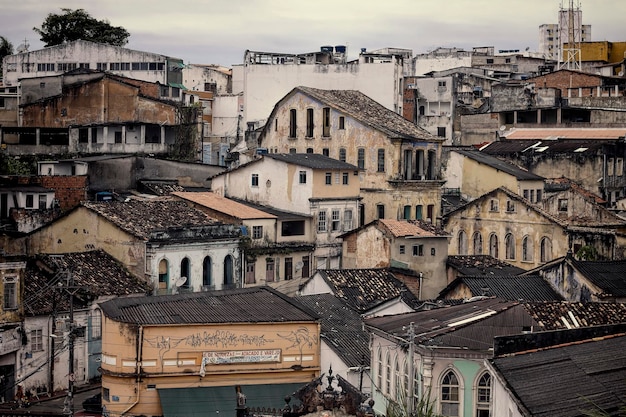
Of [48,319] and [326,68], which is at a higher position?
[326,68]

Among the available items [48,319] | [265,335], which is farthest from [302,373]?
[48,319]

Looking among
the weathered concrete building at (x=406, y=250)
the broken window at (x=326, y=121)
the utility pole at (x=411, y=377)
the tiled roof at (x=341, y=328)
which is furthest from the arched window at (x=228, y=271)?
the utility pole at (x=411, y=377)

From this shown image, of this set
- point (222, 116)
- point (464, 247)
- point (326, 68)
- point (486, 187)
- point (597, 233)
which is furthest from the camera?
point (222, 116)

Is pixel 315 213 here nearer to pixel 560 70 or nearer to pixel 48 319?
pixel 48 319

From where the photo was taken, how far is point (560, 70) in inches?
4033

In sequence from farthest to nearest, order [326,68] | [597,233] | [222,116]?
1. [222,116]
2. [326,68]
3. [597,233]

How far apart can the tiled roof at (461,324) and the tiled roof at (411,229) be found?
1955 centimetres

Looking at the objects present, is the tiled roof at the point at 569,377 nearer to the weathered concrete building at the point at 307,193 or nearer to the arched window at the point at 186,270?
the arched window at the point at 186,270

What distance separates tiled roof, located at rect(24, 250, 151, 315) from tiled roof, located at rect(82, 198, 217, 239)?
1.67 meters

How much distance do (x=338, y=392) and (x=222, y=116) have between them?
64.8 metres

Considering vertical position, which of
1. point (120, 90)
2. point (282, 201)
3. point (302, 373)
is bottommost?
point (302, 373)

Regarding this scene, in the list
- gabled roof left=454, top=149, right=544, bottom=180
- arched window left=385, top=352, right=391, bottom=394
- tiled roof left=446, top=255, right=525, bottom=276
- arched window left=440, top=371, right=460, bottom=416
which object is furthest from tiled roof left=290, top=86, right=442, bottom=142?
arched window left=440, top=371, right=460, bottom=416

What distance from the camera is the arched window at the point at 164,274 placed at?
60.8 m

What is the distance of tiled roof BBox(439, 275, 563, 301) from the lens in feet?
174
